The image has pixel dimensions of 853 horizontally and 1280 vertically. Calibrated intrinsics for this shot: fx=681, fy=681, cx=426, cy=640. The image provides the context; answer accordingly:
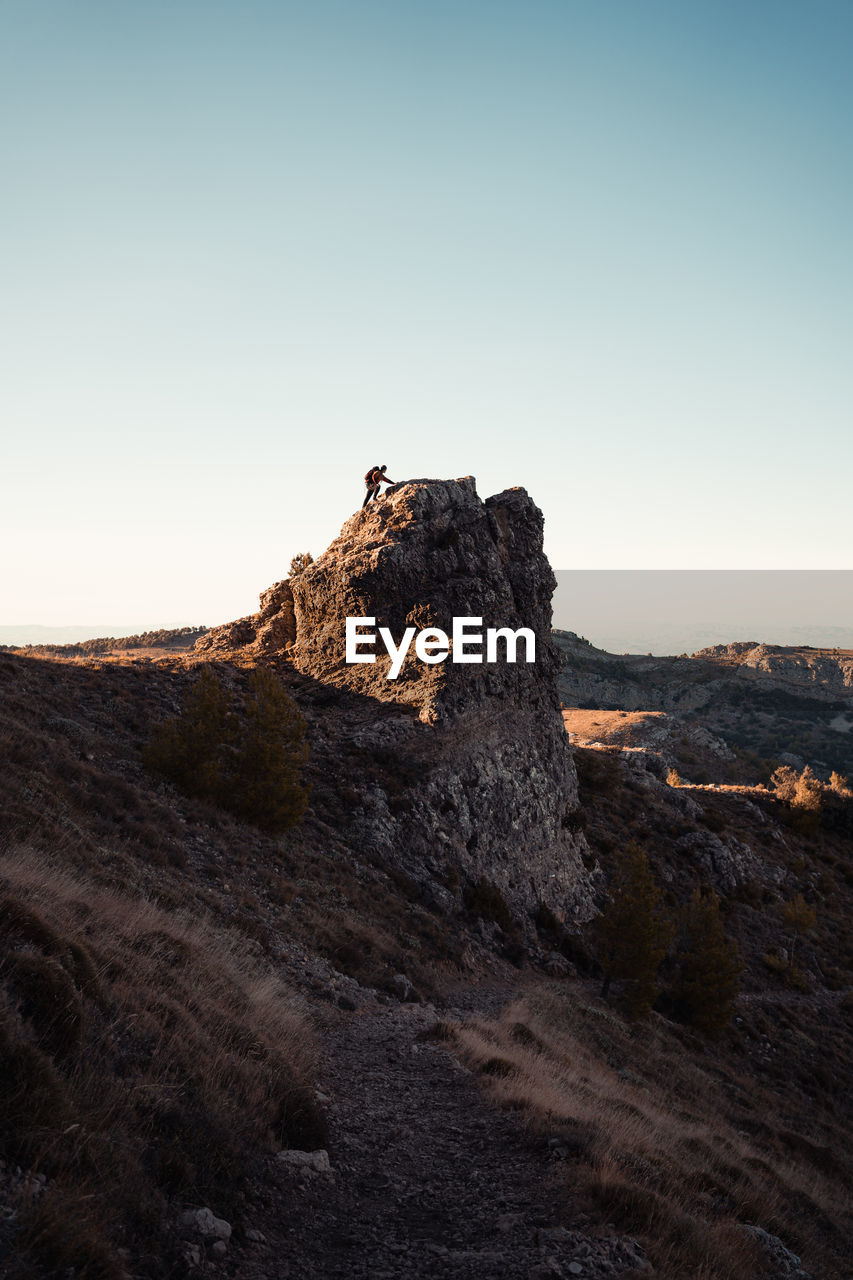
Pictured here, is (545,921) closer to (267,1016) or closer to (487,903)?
(487,903)

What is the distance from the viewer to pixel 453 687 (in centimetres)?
3469

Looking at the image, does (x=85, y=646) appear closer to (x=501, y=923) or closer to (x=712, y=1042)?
(x=501, y=923)

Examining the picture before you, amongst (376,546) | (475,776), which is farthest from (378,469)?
(475,776)

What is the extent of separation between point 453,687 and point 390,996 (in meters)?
17.5

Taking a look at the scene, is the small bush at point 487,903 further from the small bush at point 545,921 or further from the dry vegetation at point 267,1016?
the small bush at point 545,921

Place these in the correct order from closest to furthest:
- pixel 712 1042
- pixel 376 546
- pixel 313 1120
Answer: pixel 313 1120
pixel 712 1042
pixel 376 546

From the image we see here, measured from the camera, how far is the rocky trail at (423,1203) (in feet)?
21.0

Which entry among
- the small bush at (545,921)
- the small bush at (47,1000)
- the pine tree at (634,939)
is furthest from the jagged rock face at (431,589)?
the small bush at (47,1000)

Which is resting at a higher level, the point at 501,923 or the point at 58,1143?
the point at 58,1143

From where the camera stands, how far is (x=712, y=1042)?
34094mm

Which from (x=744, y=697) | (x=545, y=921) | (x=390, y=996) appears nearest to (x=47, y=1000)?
(x=390, y=996)

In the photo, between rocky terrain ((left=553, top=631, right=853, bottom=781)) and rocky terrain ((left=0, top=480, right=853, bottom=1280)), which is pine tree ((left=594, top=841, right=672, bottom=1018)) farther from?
rocky terrain ((left=553, top=631, right=853, bottom=781))

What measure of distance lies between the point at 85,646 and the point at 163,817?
55961 mm

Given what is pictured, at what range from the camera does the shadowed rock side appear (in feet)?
106
